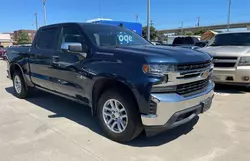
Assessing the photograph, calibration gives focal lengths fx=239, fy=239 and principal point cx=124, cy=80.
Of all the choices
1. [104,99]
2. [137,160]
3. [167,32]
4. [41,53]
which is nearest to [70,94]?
[104,99]

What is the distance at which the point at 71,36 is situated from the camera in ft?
14.7

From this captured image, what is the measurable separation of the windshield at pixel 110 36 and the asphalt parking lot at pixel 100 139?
154 cm

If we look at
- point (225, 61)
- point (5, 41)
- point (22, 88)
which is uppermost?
point (5, 41)

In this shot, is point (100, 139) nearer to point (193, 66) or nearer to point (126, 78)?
point (126, 78)

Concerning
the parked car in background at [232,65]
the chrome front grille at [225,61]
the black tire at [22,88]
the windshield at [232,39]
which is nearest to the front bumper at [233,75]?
the parked car in background at [232,65]

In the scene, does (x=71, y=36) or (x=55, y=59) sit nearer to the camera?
(x=71, y=36)

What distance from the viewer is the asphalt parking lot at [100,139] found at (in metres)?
3.27

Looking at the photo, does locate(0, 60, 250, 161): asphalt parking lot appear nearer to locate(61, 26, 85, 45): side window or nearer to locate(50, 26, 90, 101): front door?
locate(50, 26, 90, 101): front door

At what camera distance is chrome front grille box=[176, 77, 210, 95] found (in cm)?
329

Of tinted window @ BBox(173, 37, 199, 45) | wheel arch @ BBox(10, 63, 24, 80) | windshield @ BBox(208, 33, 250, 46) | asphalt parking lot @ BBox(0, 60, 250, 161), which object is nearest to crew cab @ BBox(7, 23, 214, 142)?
asphalt parking lot @ BBox(0, 60, 250, 161)

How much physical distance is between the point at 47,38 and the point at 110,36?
5.42 feet

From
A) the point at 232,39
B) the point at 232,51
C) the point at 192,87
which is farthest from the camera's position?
the point at 232,39

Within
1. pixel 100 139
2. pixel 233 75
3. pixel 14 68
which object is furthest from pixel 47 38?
pixel 233 75

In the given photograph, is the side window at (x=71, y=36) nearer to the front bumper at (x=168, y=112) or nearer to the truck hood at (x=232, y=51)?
the front bumper at (x=168, y=112)
